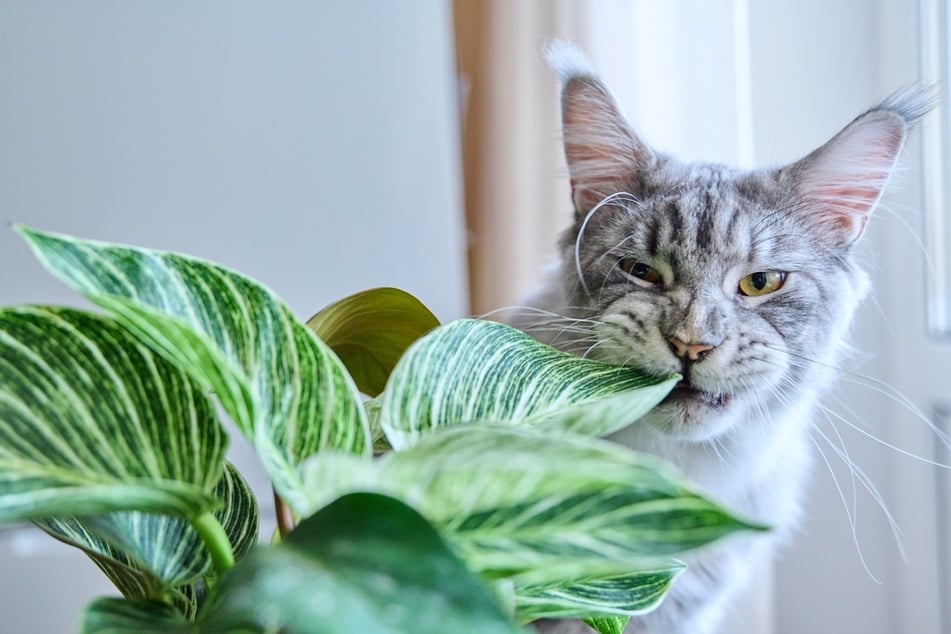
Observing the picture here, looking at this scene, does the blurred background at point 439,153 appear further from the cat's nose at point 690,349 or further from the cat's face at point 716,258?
the cat's nose at point 690,349

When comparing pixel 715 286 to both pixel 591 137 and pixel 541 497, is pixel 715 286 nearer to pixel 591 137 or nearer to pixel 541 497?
pixel 591 137

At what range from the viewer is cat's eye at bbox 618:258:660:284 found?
73cm

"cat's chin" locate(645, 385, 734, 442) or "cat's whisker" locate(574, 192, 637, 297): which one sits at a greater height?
"cat's whisker" locate(574, 192, 637, 297)

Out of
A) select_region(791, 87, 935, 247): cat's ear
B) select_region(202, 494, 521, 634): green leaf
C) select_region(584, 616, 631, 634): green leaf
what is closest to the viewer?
select_region(202, 494, 521, 634): green leaf

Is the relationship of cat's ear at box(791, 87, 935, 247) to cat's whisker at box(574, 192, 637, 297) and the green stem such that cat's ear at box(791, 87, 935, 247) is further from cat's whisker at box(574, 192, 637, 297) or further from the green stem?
the green stem

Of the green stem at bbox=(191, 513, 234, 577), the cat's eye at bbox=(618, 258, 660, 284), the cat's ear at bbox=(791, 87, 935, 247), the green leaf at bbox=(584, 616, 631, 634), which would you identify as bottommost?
the green leaf at bbox=(584, 616, 631, 634)

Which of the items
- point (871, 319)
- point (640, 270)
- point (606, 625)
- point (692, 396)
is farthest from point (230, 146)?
point (871, 319)

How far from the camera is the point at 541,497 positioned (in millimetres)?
286

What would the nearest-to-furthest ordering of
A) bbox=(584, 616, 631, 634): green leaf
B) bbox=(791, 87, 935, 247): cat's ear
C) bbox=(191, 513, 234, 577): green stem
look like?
bbox=(191, 513, 234, 577): green stem < bbox=(584, 616, 631, 634): green leaf < bbox=(791, 87, 935, 247): cat's ear

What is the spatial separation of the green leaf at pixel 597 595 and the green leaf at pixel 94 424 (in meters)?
0.18

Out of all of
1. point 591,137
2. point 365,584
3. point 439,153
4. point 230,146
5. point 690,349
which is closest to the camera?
point 365,584

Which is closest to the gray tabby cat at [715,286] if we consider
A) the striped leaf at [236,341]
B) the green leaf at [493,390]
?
the green leaf at [493,390]

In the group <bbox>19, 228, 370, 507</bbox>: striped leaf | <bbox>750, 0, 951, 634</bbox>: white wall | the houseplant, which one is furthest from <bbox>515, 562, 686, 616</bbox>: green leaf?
<bbox>750, 0, 951, 634</bbox>: white wall

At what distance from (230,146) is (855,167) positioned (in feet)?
2.98
